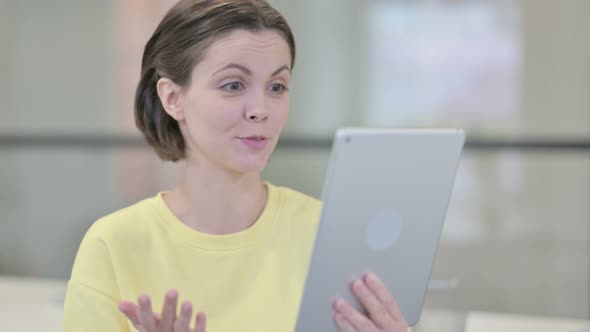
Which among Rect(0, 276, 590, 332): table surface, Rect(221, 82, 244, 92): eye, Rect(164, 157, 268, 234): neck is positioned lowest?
Rect(0, 276, 590, 332): table surface

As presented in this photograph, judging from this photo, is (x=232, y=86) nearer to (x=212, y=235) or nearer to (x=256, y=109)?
(x=256, y=109)

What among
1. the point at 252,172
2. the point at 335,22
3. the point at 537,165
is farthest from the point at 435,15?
the point at 252,172

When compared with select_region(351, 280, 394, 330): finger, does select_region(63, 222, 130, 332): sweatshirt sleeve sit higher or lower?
lower

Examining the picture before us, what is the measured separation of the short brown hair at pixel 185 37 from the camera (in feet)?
4.73

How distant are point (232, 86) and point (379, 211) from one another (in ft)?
1.11

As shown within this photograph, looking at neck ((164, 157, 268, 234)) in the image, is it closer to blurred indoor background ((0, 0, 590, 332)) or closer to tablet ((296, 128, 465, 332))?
tablet ((296, 128, 465, 332))

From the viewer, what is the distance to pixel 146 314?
1214 millimetres

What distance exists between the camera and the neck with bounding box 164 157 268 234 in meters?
1.51

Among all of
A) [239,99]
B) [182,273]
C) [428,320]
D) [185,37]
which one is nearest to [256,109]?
[239,99]

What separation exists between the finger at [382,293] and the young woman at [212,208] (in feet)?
0.04

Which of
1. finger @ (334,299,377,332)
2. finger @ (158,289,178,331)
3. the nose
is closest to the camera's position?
finger @ (158,289,178,331)

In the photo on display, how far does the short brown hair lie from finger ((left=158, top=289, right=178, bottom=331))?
16.7 inches

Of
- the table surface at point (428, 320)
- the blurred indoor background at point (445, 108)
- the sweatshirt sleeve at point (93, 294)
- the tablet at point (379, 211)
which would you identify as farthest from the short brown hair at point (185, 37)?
the blurred indoor background at point (445, 108)

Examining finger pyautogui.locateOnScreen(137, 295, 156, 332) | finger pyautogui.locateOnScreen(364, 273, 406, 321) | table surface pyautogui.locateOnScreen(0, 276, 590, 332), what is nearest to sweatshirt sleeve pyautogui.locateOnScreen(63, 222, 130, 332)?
finger pyautogui.locateOnScreen(137, 295, 156, 332)
